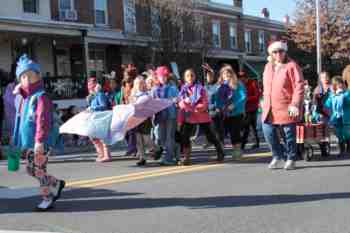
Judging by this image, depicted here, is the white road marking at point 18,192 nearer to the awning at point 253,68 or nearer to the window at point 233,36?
the awning at point 253,68

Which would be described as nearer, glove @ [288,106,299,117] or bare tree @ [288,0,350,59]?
glove @ [288,106,299,117]

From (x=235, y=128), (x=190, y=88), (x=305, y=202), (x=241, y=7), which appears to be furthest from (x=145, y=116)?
(x=241, y=7)

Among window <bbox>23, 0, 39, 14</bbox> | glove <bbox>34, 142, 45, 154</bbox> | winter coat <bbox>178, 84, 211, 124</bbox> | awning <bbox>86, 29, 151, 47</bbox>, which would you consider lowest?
glove <bbox>34, 142, 45, 154</bbox>

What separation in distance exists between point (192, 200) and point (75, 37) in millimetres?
18639

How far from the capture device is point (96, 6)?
2903 cm

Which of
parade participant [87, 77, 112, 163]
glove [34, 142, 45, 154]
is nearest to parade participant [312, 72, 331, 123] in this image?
parade participant [87, 77, 112, 163]

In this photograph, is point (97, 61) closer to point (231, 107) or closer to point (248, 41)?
point (231, 107)

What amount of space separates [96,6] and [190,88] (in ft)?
60.5

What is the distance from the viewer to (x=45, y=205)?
7352 millimetres

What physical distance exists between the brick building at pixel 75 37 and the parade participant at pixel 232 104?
11.6m

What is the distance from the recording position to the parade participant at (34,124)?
7.21m

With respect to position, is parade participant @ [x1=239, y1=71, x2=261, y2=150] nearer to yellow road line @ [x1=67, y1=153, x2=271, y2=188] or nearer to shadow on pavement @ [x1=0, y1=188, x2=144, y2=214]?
yellow road line @ [x1=67, y1=153, x2=271, y2=188]

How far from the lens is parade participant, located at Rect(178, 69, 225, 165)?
448 inches

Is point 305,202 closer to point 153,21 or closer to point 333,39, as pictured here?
point 153,21
